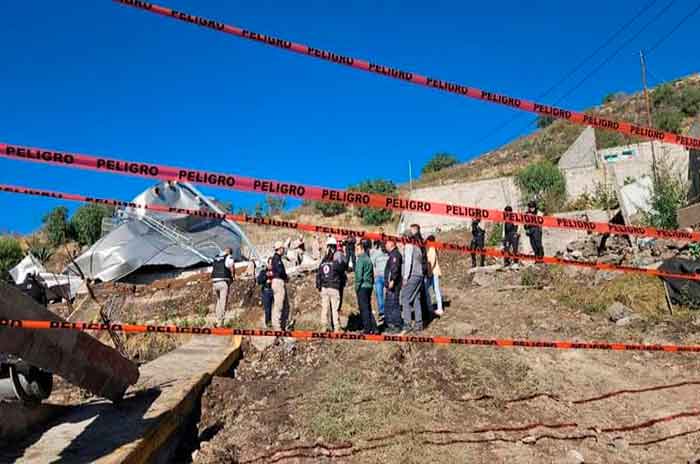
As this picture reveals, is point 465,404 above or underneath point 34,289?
underneath

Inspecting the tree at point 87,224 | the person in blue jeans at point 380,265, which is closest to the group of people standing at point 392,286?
the person in blue jeans at point 380,265

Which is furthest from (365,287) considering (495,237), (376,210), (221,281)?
(376,210)

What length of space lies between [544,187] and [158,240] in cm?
1812

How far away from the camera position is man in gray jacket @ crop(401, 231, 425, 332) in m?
8.09

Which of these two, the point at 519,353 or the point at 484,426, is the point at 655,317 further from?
the point at 484,426

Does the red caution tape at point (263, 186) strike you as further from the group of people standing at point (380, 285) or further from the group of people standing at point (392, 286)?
the group of people standing at point (392, 286)

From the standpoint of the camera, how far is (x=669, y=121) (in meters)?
39.2

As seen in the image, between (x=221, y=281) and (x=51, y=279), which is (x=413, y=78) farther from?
(x=51, y=279)

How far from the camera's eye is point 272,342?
8.78m

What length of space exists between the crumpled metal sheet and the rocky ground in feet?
50.7

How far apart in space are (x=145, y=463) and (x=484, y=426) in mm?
2797

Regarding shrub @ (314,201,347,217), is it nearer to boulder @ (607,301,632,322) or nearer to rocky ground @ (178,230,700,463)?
rocky ground @ (178,230,700,463)

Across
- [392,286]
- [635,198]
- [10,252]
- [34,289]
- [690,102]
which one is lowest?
[392,286]

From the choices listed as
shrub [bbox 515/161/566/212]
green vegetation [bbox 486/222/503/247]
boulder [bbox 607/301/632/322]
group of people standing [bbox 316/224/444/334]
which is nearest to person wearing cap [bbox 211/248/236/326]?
group of people standing [bbox 316/224/444/334]
